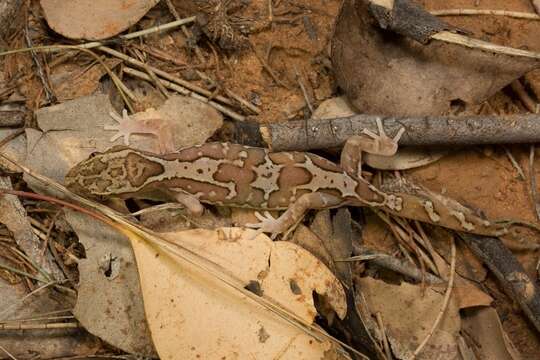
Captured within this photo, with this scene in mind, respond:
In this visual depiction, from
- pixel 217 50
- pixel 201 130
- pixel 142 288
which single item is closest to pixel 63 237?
pixel 142 288

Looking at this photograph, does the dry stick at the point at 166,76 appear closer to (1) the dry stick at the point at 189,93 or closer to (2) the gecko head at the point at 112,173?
(1) the dry stick at the point at 189,93

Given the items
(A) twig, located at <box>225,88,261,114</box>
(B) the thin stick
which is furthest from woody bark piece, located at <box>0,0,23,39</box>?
(B) the thin stick

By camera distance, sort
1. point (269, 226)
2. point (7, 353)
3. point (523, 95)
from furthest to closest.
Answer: point (523, 95), point (269, 226), point (7, 353)

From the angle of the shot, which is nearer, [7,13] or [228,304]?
[228,304]

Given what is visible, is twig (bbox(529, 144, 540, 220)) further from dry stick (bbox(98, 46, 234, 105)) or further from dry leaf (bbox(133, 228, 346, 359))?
dry stick (bbox(98, 46, 234, 105))

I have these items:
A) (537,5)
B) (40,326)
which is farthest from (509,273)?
(40,326)

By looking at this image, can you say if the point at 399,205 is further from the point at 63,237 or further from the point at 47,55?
the point at 47,55

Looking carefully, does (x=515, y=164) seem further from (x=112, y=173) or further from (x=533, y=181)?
(x=112, y=173)

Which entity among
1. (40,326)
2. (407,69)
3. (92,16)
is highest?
(92,16)
